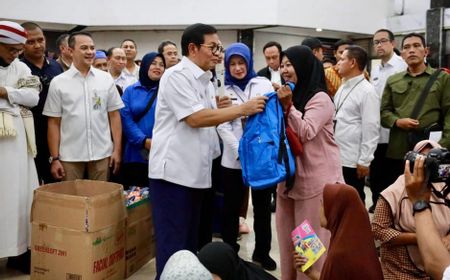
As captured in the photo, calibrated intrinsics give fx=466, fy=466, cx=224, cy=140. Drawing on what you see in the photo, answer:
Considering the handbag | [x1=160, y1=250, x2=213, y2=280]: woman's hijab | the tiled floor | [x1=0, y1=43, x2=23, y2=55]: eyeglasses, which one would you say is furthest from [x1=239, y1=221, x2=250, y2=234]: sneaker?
[x1=160, y1=250, x2=213, y2=280]: woman's hijab

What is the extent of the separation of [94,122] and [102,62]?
6.11 ft

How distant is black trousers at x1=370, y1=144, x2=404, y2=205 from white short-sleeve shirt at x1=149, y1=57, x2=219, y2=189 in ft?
6.64

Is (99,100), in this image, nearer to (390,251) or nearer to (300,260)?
(300,260)

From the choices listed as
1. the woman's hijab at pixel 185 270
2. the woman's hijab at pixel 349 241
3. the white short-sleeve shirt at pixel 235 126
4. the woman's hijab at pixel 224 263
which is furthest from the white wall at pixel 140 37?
the woman's hijab at pixel 185 270

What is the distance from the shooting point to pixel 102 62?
492 cm

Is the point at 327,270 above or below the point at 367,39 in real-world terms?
below

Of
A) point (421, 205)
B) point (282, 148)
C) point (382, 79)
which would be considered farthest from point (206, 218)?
point (382, 79)

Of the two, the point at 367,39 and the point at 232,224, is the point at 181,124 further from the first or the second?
the point at 367,39

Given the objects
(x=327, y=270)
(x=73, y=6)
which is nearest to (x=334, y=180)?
(x=327, y=270)

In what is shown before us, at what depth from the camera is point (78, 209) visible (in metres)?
2.63

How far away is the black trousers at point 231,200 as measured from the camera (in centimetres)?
327

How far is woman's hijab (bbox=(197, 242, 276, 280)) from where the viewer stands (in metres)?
1.67

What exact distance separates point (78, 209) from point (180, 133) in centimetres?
77

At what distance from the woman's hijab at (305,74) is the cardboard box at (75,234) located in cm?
124
